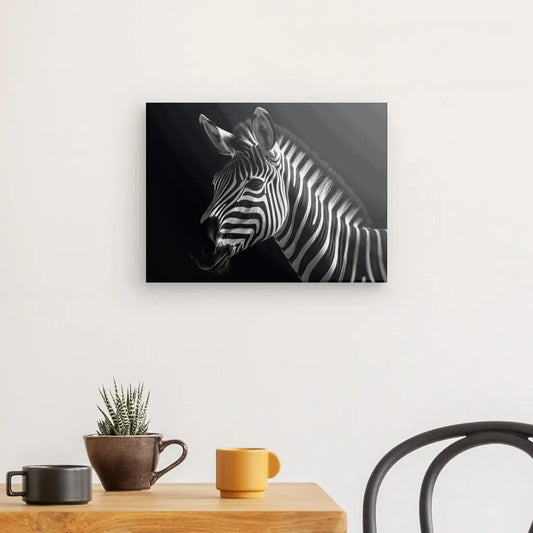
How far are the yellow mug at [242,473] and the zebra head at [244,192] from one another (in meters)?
0.73

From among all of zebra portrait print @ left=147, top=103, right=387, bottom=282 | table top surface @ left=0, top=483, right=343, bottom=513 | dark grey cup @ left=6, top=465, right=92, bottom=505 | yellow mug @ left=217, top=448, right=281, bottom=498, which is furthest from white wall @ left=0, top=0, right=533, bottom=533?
dark grey cup @ left=6, top=465, right=92, bottom=505

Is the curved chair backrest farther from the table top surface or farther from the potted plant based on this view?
the potted plant

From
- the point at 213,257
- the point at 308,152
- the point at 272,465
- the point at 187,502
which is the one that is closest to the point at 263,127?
the point at 308,152

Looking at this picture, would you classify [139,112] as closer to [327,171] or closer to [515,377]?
[327,171]

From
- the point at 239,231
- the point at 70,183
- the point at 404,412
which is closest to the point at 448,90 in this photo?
the point at 239,231

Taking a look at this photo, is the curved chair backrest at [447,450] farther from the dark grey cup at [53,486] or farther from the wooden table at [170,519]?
the dark grey cup at [53,486]

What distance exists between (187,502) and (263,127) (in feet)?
3.40

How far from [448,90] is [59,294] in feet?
3.40

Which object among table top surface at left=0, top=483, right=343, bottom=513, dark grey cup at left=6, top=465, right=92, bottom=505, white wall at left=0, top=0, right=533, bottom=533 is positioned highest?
white wall at left=0, top=0, right=533, bottom=533

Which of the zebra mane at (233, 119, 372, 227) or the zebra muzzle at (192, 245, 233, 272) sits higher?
the zebra mane at (233, 119, 372, 227)

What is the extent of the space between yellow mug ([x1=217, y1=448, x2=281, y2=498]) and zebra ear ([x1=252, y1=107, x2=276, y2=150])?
0.90m

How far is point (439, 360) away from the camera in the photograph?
2.21 metres

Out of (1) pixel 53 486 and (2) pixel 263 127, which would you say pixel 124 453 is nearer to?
(1) pixel 53 486

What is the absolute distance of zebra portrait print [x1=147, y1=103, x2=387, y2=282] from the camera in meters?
2.20
